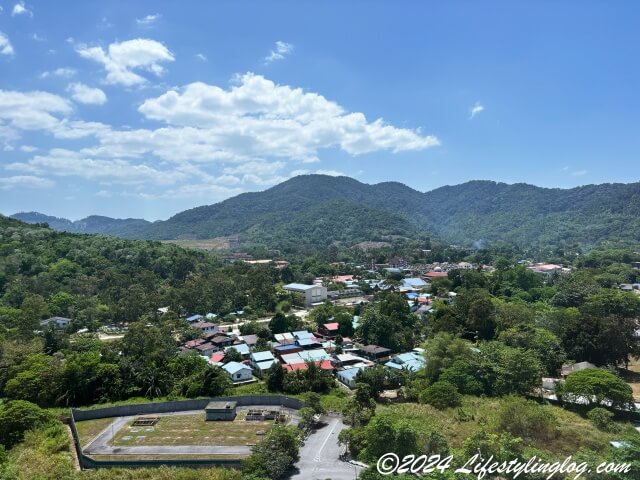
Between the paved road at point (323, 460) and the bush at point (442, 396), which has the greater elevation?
the bush at point (442, 396)

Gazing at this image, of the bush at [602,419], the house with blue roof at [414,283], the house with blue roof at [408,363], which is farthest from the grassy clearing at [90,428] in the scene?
the house with blue roof at [414,283]

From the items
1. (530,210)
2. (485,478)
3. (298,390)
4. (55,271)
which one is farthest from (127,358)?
(530,210)

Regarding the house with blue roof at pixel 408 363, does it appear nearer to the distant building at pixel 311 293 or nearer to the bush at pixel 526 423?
the bush at pixel 526 423

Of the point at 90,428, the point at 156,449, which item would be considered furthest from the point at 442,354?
the point at 90,428

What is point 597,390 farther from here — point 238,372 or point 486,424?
point 238,372

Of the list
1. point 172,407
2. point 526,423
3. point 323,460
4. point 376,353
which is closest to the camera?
point 323,460

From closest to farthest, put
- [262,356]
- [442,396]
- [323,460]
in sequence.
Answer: [323,460] → [442,396] → [262,356]

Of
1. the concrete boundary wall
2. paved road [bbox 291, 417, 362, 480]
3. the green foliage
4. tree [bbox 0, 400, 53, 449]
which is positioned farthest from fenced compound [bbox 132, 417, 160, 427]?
the green foliage
